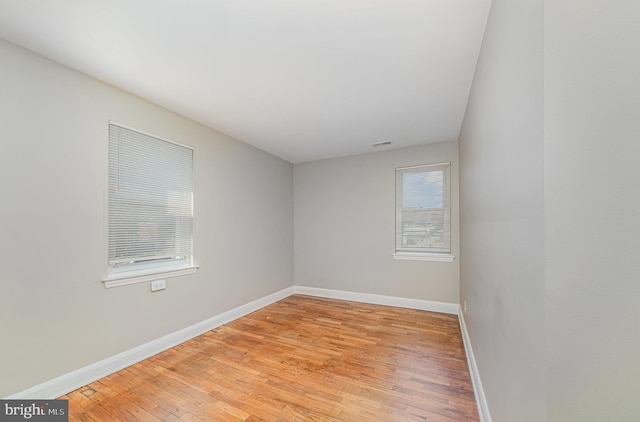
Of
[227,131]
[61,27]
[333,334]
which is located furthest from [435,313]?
[61,27]

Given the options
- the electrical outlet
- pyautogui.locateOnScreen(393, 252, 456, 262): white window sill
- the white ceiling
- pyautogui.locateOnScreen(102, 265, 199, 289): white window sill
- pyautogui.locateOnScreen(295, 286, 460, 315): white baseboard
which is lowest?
pyautogui.locateOnScreen(295, 286, 460, 315): white baseboard

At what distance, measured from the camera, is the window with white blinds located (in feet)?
7.96

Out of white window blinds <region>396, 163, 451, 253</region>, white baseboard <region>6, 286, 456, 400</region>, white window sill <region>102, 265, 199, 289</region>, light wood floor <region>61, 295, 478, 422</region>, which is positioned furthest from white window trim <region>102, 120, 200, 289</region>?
white window blinds <region>396, 163, 451, 253</region>

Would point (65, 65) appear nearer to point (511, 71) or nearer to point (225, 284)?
point (225, 284)

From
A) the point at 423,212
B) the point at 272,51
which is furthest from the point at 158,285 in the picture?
the point at 423,212

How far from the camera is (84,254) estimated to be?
2184mm

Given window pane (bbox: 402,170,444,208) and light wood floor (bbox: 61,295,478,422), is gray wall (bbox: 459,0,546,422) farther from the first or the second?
window pane (bbox: 402,170,444,208)

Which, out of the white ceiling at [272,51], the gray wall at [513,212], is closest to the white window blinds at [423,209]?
the white ceiling at [272,51]

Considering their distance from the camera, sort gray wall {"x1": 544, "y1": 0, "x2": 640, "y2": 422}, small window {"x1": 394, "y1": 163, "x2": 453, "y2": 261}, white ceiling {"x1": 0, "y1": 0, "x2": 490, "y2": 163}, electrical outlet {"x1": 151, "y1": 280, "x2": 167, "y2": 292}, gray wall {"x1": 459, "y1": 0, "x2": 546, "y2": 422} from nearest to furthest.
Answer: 1. gray wall {"x1": 544, "y1": 0, "x2": 640, "y2": 422}
2. gray wall {"x1": 459, "y1": 0, "x2": 546, "y2": 422}
3. white ceiling {"x1": 0, "y1": 0, "x2": 490, "y2": 163}
4. electrical outlet {"x1": 151, "y1": 280, "x2": 167, "y2": 292}
5. small window {"x1": 394, "y1": 163, "x2": 453, "y2": 261}

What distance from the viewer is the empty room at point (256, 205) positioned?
2.15 feet

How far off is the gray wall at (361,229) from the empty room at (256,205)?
0.08 m

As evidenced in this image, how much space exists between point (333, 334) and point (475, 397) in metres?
1.55

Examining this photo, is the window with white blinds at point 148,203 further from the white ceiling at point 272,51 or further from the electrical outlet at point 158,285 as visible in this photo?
the white ceiling at point 272,51

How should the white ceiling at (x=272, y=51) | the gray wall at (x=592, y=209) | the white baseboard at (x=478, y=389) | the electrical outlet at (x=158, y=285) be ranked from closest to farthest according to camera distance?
the gray wall at (x=592, y=209) < the white ceiling at (x=272, y=51) < the white baseboard at (x=478, y=389) < the electrical outlet at (x=158, y=285)
